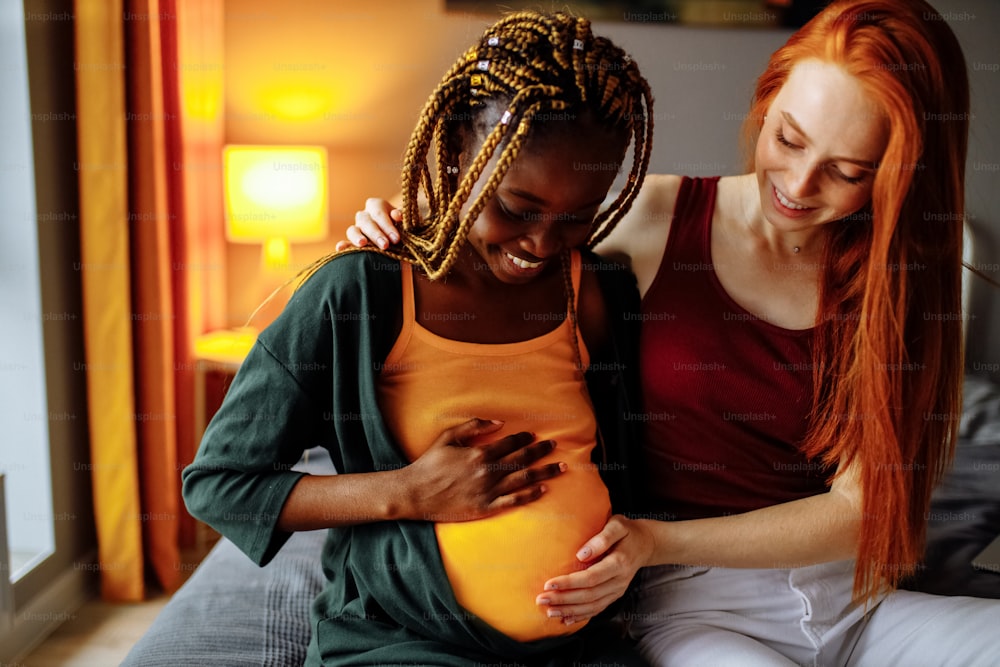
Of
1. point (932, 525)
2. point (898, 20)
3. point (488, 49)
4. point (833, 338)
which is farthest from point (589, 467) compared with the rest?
point (932, 525)

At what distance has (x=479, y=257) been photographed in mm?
1128

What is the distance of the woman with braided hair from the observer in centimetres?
98

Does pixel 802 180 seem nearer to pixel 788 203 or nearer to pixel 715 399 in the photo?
pixel 788 203

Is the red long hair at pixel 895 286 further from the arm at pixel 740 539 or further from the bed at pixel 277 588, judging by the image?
the bed at pixel 277 588

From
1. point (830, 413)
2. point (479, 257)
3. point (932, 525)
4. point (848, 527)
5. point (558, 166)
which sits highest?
point (558, 166)

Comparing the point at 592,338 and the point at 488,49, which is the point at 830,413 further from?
the point at 488,49

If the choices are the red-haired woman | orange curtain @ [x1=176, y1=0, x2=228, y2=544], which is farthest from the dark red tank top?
orange curtain @ [x1=176, y1=0, x2=228, y2=544]

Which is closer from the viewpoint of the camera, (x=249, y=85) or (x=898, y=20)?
(x=898, y=20)

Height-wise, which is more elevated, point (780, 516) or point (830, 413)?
point (830, 413)

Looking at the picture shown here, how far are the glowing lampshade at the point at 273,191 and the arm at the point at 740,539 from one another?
6.84 ft

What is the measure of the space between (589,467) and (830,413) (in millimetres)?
386

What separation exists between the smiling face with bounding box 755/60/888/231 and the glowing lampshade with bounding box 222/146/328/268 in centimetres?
200

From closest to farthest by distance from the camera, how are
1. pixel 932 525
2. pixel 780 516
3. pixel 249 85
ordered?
pixel 780 516 → pixel 932 525 → pixel 249 85

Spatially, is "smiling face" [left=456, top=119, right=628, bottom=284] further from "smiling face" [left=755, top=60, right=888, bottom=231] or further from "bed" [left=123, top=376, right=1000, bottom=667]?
"bed" [left=123, top=376, right=1000, bottom=667]
